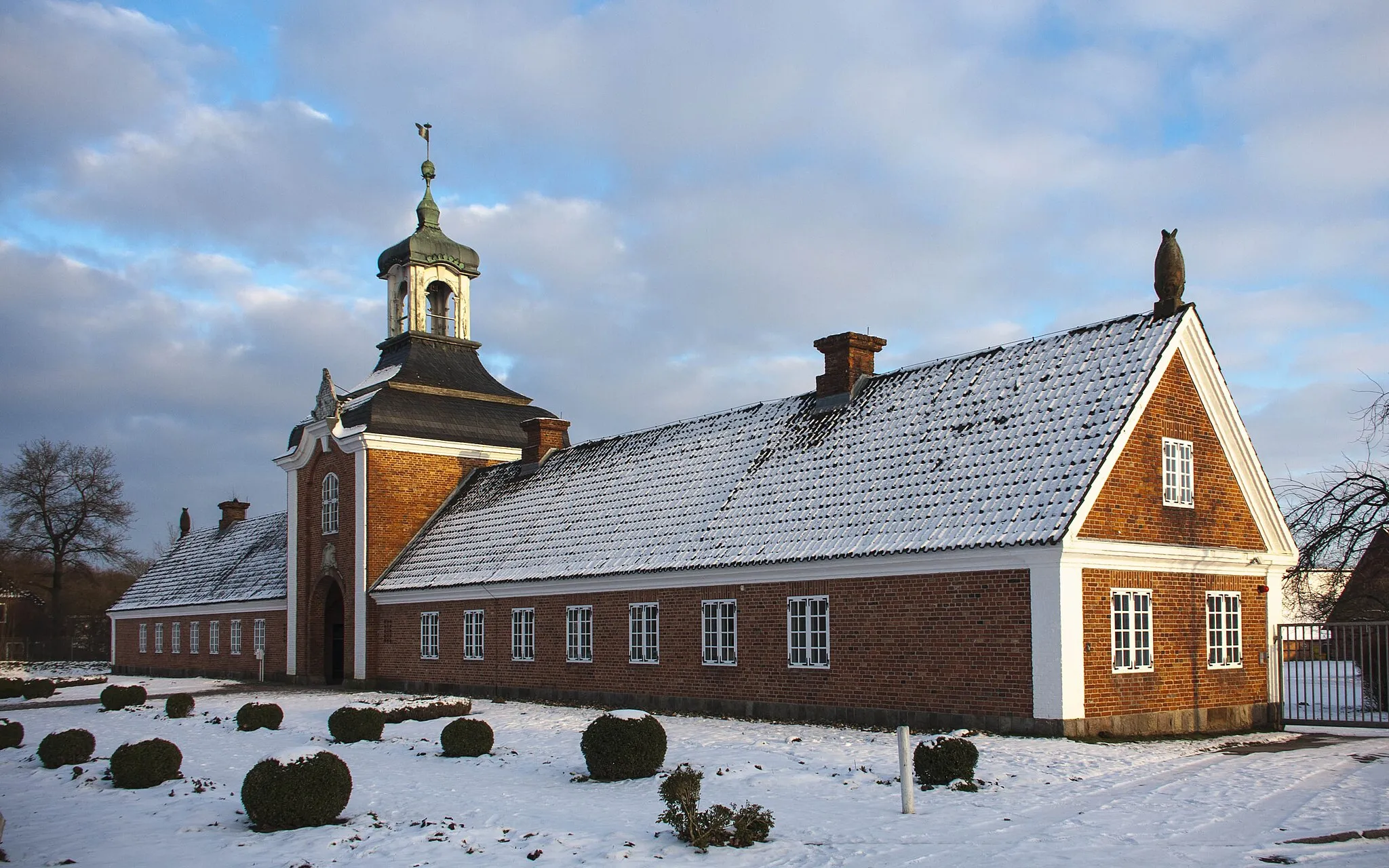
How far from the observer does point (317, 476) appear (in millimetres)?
38594

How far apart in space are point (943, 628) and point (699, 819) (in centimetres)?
874

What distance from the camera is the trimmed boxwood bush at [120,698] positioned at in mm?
29000

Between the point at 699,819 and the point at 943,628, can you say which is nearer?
the point at 699,819

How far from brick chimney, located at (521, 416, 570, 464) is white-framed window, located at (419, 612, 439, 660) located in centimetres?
546

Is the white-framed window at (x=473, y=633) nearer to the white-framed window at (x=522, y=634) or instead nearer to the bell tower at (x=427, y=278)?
the white-framed window at (x=522, y=634)

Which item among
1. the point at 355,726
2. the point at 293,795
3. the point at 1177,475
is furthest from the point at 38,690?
the point at 1177,475

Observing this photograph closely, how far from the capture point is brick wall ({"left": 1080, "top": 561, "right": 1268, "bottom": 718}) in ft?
61.2

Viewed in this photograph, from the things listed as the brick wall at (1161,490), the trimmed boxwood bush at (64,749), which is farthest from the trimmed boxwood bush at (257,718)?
the brick wall at (1161,490)

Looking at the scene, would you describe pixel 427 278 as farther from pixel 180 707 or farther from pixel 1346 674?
pixel 1346 674

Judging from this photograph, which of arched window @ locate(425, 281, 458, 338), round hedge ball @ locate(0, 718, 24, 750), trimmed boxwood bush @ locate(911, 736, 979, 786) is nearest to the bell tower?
arched window @ locate(425, 281, 458, 338)

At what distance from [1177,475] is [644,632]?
10.8 metres

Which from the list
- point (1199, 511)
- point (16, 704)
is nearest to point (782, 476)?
point (1199, 511)

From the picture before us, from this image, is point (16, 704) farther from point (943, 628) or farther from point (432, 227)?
point (943, 628)

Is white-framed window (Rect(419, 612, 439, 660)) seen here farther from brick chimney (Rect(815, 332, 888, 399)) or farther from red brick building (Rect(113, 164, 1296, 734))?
brick chimney (Rect(815, 332, 888, 399))
